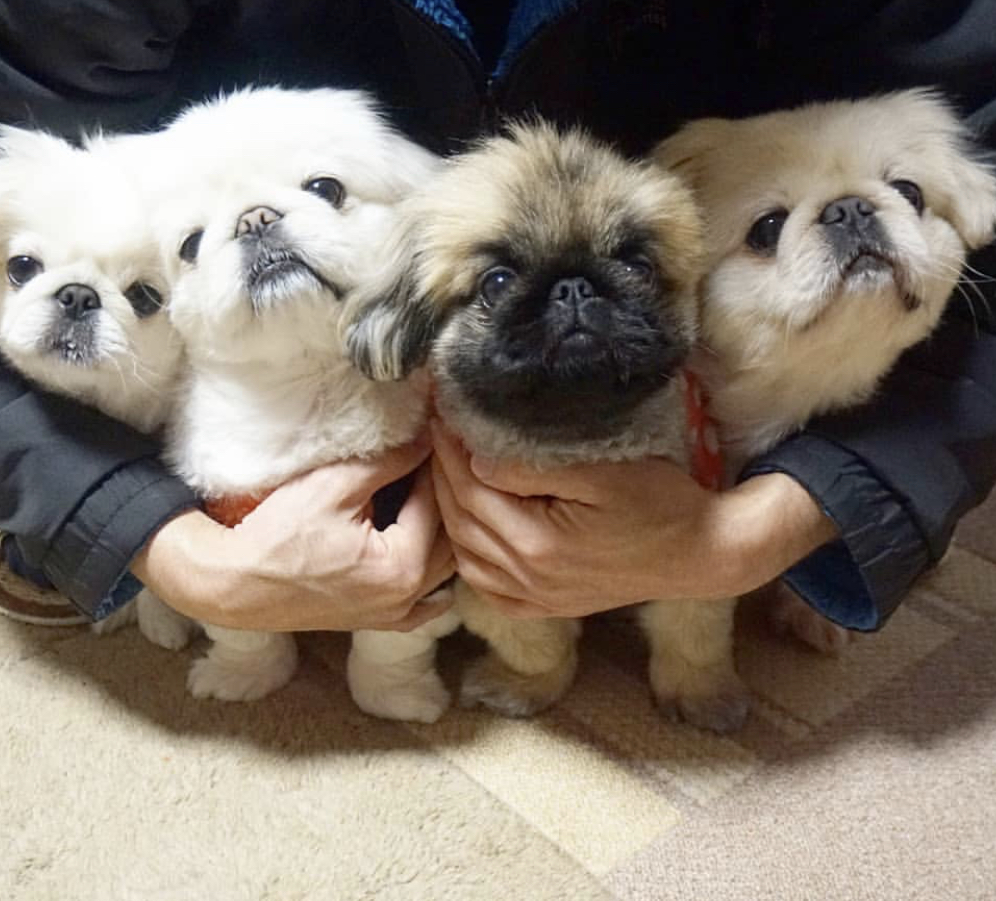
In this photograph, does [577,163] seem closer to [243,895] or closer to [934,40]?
[934,40]

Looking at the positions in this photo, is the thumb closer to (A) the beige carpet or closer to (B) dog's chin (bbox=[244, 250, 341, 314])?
(B) dog's chin (bbox=[244, 250, 341, 314])

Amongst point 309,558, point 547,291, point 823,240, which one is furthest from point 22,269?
point 823,240

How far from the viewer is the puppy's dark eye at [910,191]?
1074 mm

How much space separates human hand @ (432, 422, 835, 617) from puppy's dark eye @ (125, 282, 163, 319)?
0.32 metres

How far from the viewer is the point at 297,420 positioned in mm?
1098

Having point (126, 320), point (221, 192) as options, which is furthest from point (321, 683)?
point (221, 192)

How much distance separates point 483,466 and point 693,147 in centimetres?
40

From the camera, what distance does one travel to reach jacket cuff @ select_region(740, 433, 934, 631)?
1.08 m

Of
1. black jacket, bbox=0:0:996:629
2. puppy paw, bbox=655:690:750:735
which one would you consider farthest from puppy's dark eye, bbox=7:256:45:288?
puppy paw, bbox=655:690:750:735

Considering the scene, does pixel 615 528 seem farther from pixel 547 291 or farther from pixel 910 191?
pixel 910 191

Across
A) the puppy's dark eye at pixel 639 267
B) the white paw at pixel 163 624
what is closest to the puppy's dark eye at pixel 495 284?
the puppy's dark eye at pixel 639 267

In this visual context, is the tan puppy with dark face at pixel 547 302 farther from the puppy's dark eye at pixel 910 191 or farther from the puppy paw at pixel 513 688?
the puppy paw at pixel 513 688

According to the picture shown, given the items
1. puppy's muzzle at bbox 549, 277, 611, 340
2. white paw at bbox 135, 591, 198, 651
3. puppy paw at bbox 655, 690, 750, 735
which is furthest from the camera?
white paw at bbox 135, 591, 198, 651

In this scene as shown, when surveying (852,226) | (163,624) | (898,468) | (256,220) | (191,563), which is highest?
(852,226)
